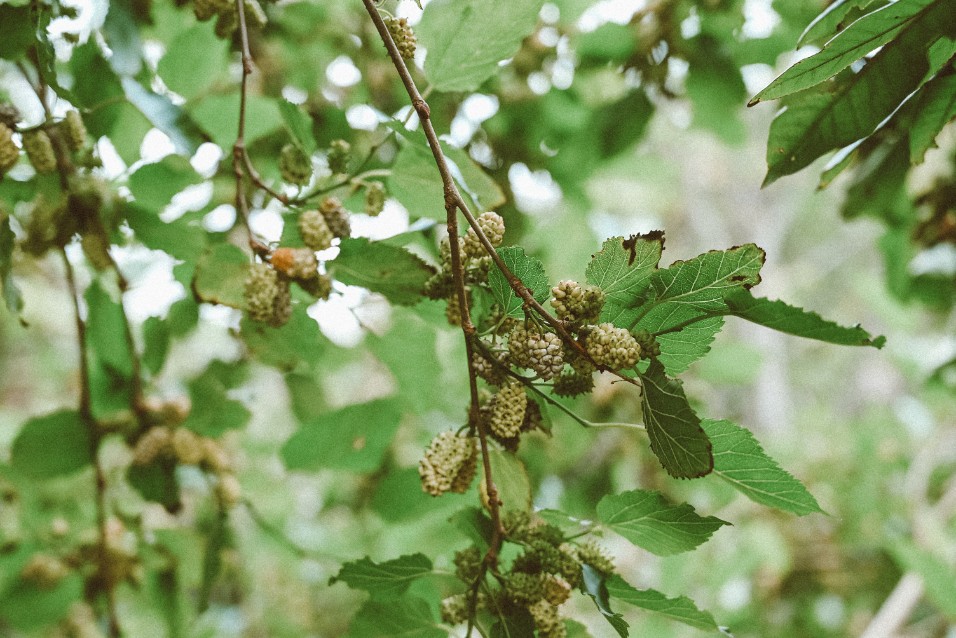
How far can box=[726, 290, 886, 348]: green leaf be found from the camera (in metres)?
0.39

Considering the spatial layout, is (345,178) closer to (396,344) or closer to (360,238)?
(360,238)

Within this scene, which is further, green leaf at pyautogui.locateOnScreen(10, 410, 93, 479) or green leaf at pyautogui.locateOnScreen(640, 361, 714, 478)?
green leaf at pyautogui.locateOnScreen(10, 410, 93, 479)

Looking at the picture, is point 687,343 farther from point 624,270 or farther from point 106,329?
point 106,329

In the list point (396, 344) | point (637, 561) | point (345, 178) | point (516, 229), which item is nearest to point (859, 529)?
point (637, 561)

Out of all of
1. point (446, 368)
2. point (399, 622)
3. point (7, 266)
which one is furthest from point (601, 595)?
point (446, 368)

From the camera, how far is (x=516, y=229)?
3.47ft

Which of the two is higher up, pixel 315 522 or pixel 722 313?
pixel 315 522

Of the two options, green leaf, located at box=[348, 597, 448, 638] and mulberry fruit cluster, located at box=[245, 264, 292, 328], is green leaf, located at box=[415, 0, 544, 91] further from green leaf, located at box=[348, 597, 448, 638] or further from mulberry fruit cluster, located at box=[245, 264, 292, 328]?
green leaf, located at box=[348, 597, 448, 638]

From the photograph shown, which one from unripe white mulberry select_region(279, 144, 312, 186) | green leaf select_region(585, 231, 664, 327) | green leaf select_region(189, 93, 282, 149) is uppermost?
green leaf select_region(189, 93, 282, 149)

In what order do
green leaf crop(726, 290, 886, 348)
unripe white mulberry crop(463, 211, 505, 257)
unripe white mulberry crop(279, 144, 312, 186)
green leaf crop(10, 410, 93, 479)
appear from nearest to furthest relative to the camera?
green leaf crop(726, 290, 886, 348) → unripe white mulberry crop(463, 211, 505, 257) → unripe white mulberry crop(279, 144, 312, 186) → green leaf crop(10, 410, 93, 479)

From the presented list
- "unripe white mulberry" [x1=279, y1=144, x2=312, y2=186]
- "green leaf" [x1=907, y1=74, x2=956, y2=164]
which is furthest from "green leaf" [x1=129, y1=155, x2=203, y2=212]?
"green leaf" [x1=907, y1=74, x2=956, y2=164]

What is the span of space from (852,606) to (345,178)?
2124mm

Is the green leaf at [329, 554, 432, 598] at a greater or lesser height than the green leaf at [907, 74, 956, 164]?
lesser

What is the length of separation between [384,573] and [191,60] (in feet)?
2.00
